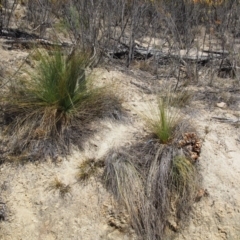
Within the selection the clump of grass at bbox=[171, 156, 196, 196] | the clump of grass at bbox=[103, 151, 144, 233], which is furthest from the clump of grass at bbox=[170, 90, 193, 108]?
the clump of grass at bbox=[103, 151, 144, 233]

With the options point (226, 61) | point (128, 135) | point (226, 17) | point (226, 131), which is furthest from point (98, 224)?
point (226, 17)

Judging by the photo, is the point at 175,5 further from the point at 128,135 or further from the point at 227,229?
the point at 227,229

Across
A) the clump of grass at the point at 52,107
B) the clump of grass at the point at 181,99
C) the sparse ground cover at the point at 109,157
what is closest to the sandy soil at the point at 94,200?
the sparse ground cover at the point at 109,157

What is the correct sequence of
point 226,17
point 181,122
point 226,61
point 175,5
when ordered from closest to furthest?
1. point 181,122
2. point 226,61
3. point 226,17
4. point 175,5

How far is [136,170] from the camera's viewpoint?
9.03 feet

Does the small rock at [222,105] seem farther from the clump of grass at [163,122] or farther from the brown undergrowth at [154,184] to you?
the brown undergrowth at [154,184]

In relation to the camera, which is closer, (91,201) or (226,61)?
(91,201)

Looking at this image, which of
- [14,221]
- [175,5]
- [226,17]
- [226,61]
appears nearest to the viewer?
[14,221]

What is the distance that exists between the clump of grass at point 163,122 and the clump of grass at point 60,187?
0.89m

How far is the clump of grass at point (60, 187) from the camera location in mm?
2691

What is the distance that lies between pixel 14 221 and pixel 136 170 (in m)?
1.00

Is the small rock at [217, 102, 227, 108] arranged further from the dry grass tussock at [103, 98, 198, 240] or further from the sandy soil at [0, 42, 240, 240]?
the dry grass tussock at [103, 98, 198, 240]

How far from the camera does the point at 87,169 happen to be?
282 centimetres

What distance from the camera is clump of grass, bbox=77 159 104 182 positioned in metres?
2.77
